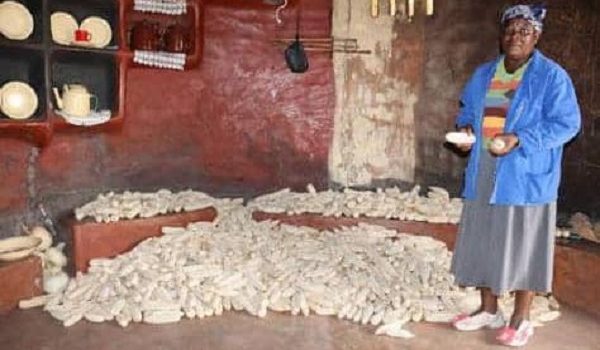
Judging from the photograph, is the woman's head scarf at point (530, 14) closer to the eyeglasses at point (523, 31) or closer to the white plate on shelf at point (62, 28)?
the eyeglasses at point (523, 31)

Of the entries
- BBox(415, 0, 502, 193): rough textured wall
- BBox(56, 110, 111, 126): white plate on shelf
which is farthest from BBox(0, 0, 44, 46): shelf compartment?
BBox(415, 0, 502, 193): rough textured wall

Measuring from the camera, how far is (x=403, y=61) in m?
4.70

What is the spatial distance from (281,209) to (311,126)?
81cm

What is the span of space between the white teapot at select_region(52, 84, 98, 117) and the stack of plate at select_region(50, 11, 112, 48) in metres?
0.28

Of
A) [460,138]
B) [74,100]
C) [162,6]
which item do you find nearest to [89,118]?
[74,100]

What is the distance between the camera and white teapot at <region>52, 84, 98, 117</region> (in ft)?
12.2

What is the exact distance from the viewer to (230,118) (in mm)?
4691

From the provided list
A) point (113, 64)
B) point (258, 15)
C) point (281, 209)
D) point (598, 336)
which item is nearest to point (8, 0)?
point (113, 64)

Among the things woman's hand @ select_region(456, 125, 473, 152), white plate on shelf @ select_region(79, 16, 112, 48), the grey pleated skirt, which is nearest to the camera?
the grey pleated skirt

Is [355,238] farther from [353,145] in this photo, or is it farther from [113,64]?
[113,64]

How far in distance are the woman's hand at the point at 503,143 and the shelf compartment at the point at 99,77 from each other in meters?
2.43

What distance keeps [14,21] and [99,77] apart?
745 millimetres

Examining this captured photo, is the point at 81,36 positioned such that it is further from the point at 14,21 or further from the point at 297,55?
the point at 297,55

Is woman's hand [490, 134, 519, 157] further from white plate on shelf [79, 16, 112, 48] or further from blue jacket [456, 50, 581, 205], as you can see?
white plate on shelf [79, 16, 112, 48]
